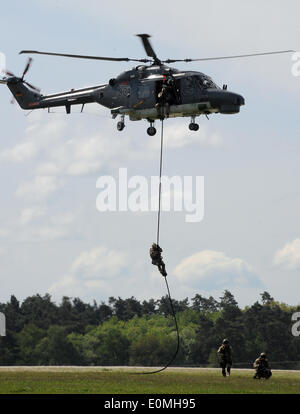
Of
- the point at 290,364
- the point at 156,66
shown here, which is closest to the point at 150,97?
the point at 156,66

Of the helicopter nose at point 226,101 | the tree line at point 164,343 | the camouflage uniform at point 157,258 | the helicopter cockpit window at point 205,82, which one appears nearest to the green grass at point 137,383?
the camouflage uniform at point 157,258

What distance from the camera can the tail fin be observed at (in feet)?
210

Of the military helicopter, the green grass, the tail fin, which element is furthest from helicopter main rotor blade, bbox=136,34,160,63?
the green grass

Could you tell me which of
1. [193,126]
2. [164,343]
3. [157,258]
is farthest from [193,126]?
[164,343]

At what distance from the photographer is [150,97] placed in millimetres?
53281

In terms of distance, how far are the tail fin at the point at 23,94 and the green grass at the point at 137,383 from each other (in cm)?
2088

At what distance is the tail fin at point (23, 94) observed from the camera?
64.1m

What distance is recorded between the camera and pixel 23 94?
2576 inches

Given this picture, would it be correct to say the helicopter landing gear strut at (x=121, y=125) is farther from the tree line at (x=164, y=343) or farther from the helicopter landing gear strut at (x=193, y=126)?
the tree line at (x=164, y=343)

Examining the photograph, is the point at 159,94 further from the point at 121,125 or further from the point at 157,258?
the point at 157,258

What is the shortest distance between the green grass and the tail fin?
20876 mm

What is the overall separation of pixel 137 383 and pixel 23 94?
95.7 ft
